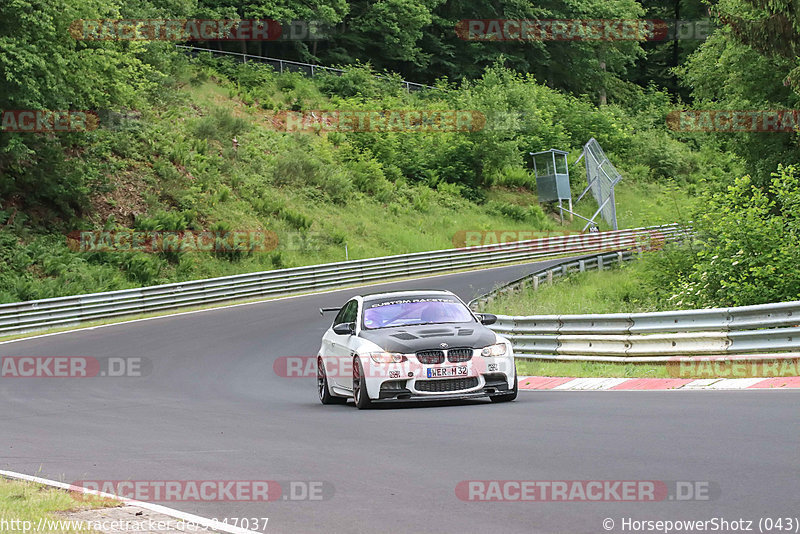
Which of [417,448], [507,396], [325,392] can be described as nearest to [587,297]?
[325,392]

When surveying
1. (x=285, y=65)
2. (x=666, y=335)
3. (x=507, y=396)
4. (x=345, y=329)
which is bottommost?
(x=507, y=396)

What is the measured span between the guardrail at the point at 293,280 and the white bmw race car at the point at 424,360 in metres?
10.8

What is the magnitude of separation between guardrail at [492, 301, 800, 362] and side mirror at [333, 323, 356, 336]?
457 cm

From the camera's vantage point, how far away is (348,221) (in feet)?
162

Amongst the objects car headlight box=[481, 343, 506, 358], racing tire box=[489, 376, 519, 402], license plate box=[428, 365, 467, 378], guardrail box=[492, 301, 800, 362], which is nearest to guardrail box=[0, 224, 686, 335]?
guardrail box=[492, 301, 800, 362]

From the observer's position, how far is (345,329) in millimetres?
13594

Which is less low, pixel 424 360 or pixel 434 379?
pixel 424 360

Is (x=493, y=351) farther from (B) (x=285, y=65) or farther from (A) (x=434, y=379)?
(B) (x=285, y=65)

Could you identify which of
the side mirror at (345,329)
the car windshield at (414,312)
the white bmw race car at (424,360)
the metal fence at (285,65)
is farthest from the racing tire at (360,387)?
the metal fence at (285,65)

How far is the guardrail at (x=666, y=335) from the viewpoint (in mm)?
13758

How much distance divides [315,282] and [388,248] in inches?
353

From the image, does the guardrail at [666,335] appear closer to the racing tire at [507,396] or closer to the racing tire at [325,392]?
the racing tire at [507,396]

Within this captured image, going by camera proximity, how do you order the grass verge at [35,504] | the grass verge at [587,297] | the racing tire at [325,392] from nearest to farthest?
the grass verge at [35,504]
the racing tire at [325,392]
the grass verge at [587,297]

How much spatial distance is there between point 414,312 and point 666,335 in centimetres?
412
